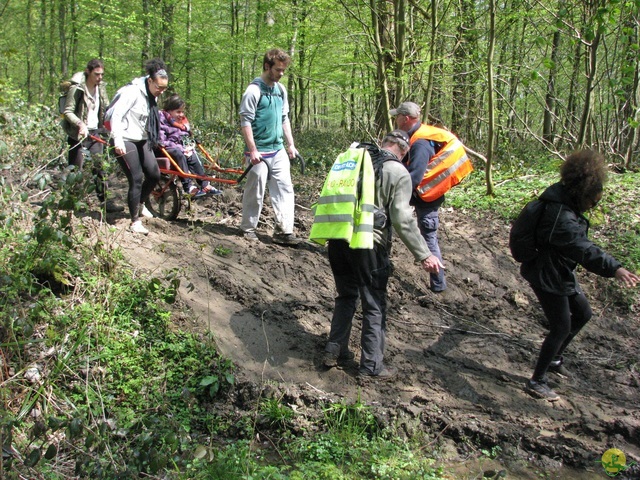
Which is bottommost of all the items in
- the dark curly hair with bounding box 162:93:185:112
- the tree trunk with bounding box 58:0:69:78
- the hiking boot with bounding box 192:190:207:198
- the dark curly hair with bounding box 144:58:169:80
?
the hiking boot with bounding box 192:190:207:198

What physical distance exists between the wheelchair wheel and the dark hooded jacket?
15.5ft

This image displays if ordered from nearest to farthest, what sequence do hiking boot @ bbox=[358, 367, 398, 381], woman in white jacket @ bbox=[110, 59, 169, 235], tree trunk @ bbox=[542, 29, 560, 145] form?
hiking boot @ bbox=[358, 367, 398, 381] < woman in white jacket @ bbox=[110, 59, 169, 235] < tree trunk @ bbox=[542, 29, 560, 145]

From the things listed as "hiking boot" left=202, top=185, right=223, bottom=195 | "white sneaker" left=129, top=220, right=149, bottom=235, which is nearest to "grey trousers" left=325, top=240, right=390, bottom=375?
"white sneaker" left=129, top=220, right=149, bottom=235

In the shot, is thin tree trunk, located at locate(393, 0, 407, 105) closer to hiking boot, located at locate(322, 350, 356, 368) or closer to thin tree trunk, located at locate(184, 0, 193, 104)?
hiking boot, located at locate(322, 350, 356, 368)

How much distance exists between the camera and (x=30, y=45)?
23203mm

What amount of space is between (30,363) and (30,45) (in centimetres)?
2378

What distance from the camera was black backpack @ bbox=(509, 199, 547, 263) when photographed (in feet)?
14.3

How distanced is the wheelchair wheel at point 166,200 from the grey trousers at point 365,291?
3494 millimetres

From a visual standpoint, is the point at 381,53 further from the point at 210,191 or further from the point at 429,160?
the point at 429,160

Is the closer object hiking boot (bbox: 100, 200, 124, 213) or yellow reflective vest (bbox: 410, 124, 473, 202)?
yellow reflective vest (bbox: 410, 124, 473, 202)

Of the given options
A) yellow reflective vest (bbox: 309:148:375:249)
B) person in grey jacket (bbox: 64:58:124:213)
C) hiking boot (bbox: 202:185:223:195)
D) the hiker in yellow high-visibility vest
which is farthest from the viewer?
hiking boot (bbox: 202:185:223:195)

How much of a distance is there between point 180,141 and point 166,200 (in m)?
1.27

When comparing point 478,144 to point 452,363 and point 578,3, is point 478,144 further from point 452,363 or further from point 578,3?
point 452,363

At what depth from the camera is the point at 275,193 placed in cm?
689
